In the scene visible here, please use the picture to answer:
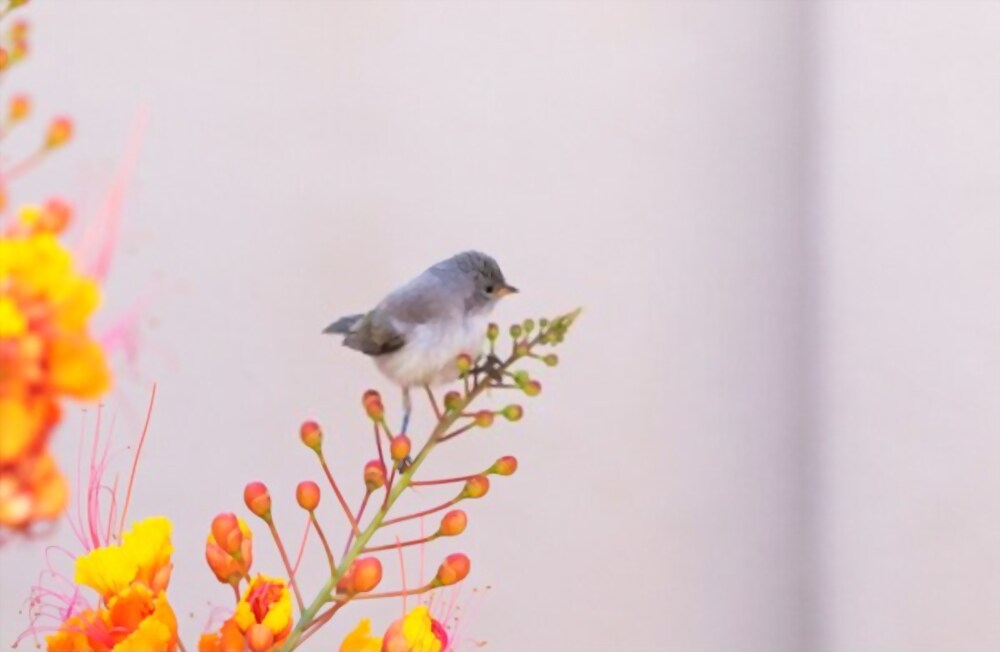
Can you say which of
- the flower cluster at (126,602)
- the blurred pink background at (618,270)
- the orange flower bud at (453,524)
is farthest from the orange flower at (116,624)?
the blurred pink background at (618,270)

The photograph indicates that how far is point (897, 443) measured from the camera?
0.80m

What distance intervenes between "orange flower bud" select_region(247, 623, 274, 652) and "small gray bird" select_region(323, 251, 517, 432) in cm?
11

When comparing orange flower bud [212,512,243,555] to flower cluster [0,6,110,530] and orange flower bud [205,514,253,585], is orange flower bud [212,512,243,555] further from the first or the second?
flower cluster [0,6,110,530]

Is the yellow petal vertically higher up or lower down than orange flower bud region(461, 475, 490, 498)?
lower down

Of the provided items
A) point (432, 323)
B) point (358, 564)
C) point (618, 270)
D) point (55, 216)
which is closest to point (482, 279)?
point (432, 323)

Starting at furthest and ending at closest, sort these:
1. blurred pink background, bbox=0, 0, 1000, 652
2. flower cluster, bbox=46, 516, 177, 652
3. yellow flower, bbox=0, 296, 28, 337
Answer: blurred pink background, bbox=0, 0, 1000, 652 < flower cluster, bbox=46, 516, 177, 652 < yellow flower, bbox=0, 296, 28, 337

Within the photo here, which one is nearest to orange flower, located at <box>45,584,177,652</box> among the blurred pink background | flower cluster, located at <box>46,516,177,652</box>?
flower cluster, located at <box>46,516,177,652</box>

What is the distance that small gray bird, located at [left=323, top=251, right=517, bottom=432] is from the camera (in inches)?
15.7

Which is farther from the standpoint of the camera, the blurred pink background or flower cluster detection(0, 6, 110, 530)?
the blurred pink background

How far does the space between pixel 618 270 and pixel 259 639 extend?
56cm

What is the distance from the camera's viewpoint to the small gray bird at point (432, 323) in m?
0.40

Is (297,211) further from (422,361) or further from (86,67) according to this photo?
(422,361)

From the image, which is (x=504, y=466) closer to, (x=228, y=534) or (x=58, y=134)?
(x=228, y=534)

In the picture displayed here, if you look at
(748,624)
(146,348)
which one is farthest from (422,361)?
(748,624)
